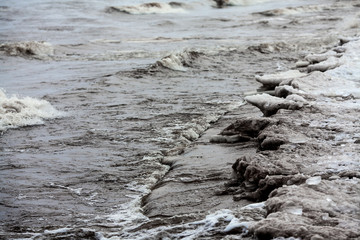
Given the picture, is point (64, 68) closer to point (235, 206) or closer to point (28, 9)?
point (235, 206)

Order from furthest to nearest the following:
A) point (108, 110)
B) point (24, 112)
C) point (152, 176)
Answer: point (108, 110) < point (24, 112) < point (152, 176)

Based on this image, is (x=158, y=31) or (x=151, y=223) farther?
(x=158, y=31)

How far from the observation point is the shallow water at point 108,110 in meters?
4.93

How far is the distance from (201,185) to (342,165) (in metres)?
1.22

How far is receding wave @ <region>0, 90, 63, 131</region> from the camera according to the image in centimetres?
778

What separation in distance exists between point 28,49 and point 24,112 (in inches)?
305

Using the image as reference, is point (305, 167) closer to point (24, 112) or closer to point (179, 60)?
point (24, 112)

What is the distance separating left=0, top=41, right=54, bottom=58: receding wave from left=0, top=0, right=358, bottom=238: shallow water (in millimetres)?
256

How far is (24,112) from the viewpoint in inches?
321

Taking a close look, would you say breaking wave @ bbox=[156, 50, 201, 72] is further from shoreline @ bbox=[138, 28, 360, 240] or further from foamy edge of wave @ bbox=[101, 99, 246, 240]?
shoreline @ bbox=[138, 28, 360, 240]

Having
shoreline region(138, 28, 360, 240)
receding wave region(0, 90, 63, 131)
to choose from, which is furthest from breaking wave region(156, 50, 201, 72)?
shoreline region(138, 28, 360, 240)

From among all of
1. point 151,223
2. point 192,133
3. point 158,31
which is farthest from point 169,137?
point 158,31

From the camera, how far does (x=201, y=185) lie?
193 inches

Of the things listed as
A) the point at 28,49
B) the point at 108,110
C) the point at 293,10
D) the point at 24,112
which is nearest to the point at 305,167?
the point at 108,110
